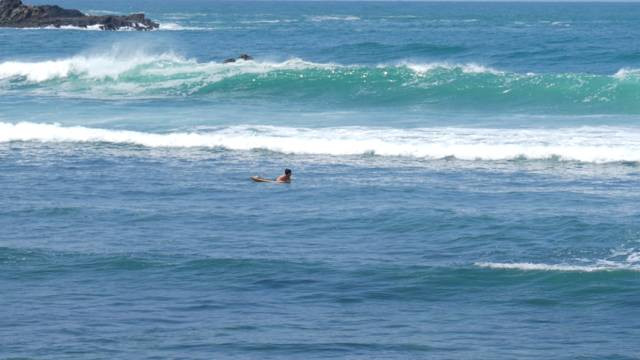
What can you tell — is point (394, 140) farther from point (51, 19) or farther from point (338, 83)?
point (51, 19)

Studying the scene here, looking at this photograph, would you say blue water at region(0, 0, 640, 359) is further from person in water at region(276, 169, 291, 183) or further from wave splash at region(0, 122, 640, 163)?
person in water at region(276, 169, 291, 183)

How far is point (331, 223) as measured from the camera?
18969 mm

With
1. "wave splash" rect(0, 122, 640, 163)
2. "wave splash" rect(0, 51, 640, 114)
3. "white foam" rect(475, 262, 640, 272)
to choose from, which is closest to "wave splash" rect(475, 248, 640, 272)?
"white foam" rect(475, 262, 640, 272)

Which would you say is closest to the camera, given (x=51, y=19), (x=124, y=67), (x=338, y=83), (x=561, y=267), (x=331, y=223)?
(x=561, y=267)

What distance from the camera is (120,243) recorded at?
17.7 m

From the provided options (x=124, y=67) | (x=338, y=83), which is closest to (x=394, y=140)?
(x=338, y=83)

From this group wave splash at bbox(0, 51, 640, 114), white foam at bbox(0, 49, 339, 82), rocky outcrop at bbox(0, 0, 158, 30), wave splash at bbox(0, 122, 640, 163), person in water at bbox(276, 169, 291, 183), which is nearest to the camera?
person in water at bbox(276, 169, 291, 183)

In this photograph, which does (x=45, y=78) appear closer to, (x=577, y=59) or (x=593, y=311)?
(x=577, y=59)

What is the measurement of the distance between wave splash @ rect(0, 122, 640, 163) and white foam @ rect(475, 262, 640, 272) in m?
9.32

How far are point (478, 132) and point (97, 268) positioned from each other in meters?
15.0

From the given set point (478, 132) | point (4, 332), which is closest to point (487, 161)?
point (478, 132)

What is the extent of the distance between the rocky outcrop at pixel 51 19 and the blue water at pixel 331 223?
158ft

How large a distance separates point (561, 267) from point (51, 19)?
78062mm

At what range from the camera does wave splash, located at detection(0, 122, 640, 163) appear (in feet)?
85.5
